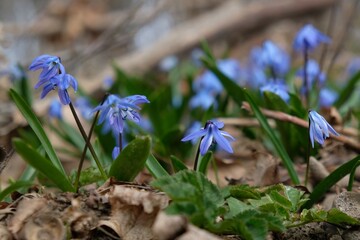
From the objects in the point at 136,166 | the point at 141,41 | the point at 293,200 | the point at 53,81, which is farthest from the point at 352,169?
the point at 141,41

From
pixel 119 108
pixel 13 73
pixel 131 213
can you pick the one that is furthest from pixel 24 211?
pixel 13 73

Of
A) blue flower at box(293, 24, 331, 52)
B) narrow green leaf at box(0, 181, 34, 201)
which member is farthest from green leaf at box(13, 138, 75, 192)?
blue flower at box(293, 24, 331, 52)

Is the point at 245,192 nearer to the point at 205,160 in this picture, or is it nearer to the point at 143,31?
the point at 205,160

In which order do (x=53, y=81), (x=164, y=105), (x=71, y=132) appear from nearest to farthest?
(x=53, y=81)
(x=71, y=132)
(x=164, y=105)

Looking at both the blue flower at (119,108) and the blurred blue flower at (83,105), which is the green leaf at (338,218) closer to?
the blue flower at (119,108)

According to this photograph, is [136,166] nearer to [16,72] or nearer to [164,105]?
[164,105]

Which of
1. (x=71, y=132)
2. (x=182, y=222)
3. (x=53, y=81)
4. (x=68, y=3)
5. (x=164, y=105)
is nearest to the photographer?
(x=182, y=222)
